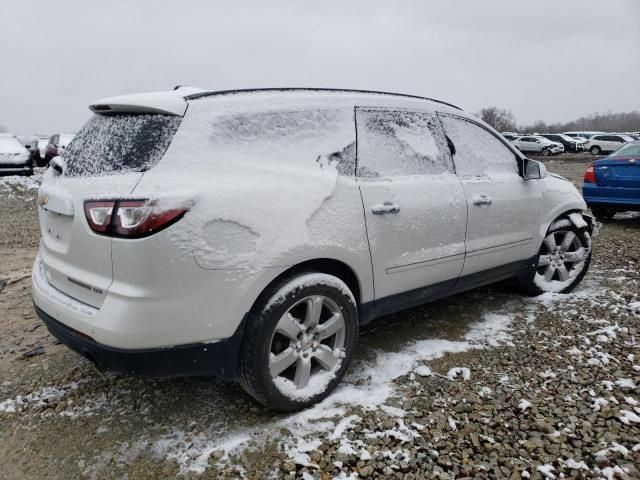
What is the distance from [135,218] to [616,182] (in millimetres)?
7552

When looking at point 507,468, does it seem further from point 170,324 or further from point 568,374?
point 170,324

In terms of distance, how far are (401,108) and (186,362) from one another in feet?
6.74

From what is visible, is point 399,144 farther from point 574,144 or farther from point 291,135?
point 574,144

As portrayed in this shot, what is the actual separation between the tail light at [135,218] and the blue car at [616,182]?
7311 mm

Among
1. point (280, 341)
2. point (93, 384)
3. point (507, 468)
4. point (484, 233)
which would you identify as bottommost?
point (507, 468)

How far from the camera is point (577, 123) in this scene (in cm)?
11300

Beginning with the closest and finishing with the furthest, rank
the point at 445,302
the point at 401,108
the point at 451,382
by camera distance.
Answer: the point at 451,382 < the point at 401,108 < the point at 445,302

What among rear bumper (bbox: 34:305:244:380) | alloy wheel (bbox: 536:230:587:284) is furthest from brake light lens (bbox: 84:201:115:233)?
alloy wheel (bbox: 536:230:587:284)

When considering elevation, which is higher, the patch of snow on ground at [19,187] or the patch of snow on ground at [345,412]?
the patch of snow on ground at [19,187]

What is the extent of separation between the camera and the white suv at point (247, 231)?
2.08m

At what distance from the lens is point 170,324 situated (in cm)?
211

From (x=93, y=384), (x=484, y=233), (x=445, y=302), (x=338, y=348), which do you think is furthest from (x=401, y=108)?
(x=93, y=384)

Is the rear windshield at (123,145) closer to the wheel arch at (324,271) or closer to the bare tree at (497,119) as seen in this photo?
the wheel arch at (324,271)

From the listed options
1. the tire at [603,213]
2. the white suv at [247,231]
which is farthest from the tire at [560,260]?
the tire at [603,213]
